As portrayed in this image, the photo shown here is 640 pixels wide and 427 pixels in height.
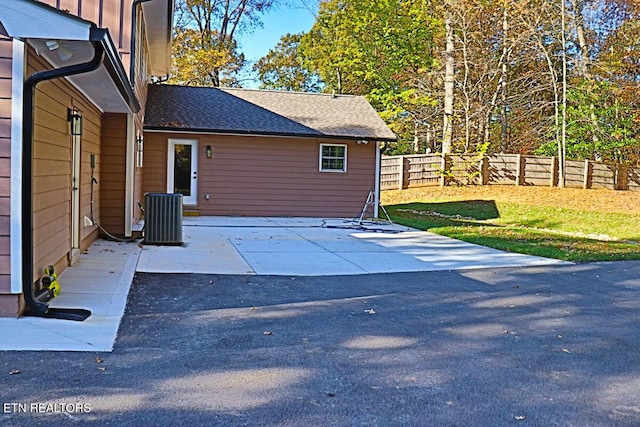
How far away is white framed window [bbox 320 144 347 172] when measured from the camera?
Answer: 53.7ft

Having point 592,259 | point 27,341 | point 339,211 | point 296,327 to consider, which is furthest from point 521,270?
point 339,211

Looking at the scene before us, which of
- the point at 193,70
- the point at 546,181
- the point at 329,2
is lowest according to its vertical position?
the point at 546,181

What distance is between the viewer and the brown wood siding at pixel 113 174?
10359 millimetres

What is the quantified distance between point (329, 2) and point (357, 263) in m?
24.4

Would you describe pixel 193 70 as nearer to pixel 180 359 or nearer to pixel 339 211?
pixel 339 211

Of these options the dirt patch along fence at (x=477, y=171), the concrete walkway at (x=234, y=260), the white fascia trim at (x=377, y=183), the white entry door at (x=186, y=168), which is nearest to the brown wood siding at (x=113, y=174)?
the concrete walkway at (x=234, y=260)

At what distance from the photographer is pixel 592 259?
9391mm

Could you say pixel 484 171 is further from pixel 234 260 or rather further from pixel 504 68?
pixel 234 260

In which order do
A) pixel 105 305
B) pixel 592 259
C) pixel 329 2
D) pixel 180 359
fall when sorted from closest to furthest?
pixel 180 359
pixel 105 305
pixel 592 259
pixel 329 2

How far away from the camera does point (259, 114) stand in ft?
55.1

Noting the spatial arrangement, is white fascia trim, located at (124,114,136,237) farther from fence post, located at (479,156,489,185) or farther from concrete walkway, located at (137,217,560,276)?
fence post, located at (479,156,489,185)

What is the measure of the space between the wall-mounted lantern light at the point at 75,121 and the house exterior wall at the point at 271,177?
7893 mm

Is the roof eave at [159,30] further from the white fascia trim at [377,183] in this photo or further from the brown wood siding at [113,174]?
the white fascia trim at [377,183]

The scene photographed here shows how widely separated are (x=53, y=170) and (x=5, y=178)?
1.45 m
